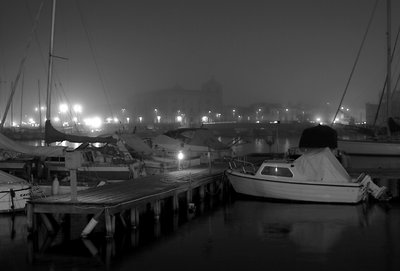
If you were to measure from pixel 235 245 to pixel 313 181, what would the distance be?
26.7 feet

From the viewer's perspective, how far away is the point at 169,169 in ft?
106

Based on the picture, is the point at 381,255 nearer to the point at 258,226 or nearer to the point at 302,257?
the point at 302,257

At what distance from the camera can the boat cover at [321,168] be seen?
2556cm

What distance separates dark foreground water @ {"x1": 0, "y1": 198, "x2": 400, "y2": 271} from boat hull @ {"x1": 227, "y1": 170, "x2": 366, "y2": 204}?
3.25 ft

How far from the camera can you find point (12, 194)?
2292 cm

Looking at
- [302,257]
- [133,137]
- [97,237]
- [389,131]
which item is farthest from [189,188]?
[389,131]

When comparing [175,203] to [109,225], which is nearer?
[109,225]

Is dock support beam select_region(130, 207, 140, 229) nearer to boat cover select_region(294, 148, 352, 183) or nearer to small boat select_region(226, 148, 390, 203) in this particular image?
small boat select_region(226, 148, 390, 203)

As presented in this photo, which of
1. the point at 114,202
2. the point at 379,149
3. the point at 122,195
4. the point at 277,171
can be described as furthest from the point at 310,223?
the point at 379,149

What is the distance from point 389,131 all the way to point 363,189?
23086 millimetres

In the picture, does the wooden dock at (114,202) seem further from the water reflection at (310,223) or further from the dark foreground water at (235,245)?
the water reflection at (310,223)

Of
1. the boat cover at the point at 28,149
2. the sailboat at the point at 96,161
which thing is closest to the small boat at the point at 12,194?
the boat cover at the point at 28,149

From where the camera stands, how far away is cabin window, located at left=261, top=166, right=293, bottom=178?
1027 inches

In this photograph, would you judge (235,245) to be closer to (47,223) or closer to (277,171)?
(47,223)
